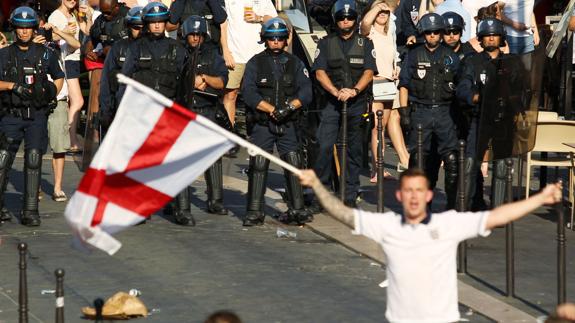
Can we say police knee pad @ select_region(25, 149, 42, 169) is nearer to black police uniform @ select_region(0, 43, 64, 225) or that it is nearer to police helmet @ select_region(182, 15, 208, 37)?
black police uniform @ select_region(0, 43, 64, 225)

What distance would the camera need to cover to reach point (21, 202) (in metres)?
17.9

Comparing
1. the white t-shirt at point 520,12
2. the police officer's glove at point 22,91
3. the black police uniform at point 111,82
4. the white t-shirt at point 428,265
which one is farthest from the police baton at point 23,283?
the white t-shirt at point 520,12

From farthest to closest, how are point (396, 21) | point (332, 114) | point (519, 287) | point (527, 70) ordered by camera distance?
1. point (396, 21)
2. point (332, 114)
3. point (527, 70)
4. point (519, 287)

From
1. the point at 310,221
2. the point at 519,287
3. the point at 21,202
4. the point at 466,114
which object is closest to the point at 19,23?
the point at 21,202

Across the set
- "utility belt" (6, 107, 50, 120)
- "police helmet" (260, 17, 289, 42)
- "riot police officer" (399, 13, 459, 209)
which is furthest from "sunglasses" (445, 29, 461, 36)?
"utility belt" (6, 107, 50, 120)

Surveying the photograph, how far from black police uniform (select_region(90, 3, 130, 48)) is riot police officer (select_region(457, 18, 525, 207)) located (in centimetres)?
484

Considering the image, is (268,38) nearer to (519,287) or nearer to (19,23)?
(19,23)

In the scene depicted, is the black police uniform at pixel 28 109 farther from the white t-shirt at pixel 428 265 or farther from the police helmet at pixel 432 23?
the white t-shirt at pixel 428 265

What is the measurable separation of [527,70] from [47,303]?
580 cm

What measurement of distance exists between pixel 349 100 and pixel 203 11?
3.12 m

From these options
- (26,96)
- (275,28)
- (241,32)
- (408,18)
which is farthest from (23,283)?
(408,18)

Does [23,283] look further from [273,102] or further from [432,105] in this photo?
[432,105]

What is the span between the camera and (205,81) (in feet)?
54.9

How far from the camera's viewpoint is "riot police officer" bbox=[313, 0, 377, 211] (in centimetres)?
1678
